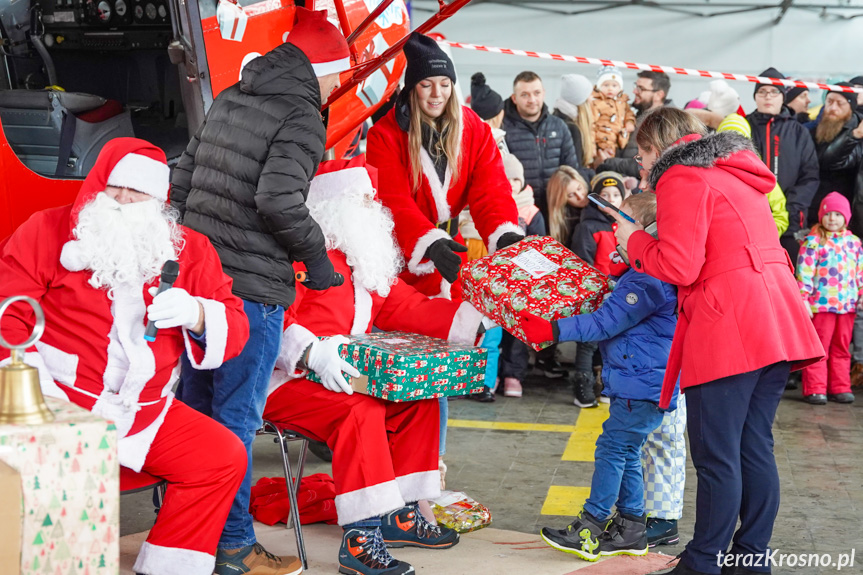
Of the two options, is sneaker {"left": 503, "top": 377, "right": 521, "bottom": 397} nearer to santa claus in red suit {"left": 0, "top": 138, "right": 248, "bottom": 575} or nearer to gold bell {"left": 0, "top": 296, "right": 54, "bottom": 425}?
santa claus in red suit {"left": 0, "top": 138, "right": 248, "bottom": 575}

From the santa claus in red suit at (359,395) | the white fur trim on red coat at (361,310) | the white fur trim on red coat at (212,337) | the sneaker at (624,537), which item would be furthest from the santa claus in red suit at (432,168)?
the white fur trim on red coat at (212,337)

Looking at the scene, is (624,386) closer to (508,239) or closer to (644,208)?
(644,208)

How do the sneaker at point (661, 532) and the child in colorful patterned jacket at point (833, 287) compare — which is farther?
the child in colorful patterned jacket at point (833, 287)

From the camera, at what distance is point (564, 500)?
421 cm

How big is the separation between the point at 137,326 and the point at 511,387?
3.73m

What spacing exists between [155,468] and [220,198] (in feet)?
2.81

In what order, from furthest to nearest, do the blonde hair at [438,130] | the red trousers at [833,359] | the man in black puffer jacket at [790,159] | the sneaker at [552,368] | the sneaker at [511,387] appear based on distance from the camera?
the sneaker at [552,368] → the man in black puffer jacket at [790,159] → the sneaker at [511,387] → the red trousers at [833,359] → the blonde hair at [438,130]

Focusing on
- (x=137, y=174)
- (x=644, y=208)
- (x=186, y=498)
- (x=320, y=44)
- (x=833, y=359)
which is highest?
(x=320, y=44)

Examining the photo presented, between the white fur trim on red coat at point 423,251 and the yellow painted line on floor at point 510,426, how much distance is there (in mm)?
1686

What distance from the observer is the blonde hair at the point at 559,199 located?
624 cm

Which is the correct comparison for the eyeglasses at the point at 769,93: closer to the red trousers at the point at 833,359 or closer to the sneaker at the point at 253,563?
the red trousers at the point at 833,359

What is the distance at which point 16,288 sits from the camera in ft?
8.63

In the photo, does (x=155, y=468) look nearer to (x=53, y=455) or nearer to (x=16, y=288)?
(x=16, y=288)

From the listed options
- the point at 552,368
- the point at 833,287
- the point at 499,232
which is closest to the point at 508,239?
the point at 499,232
